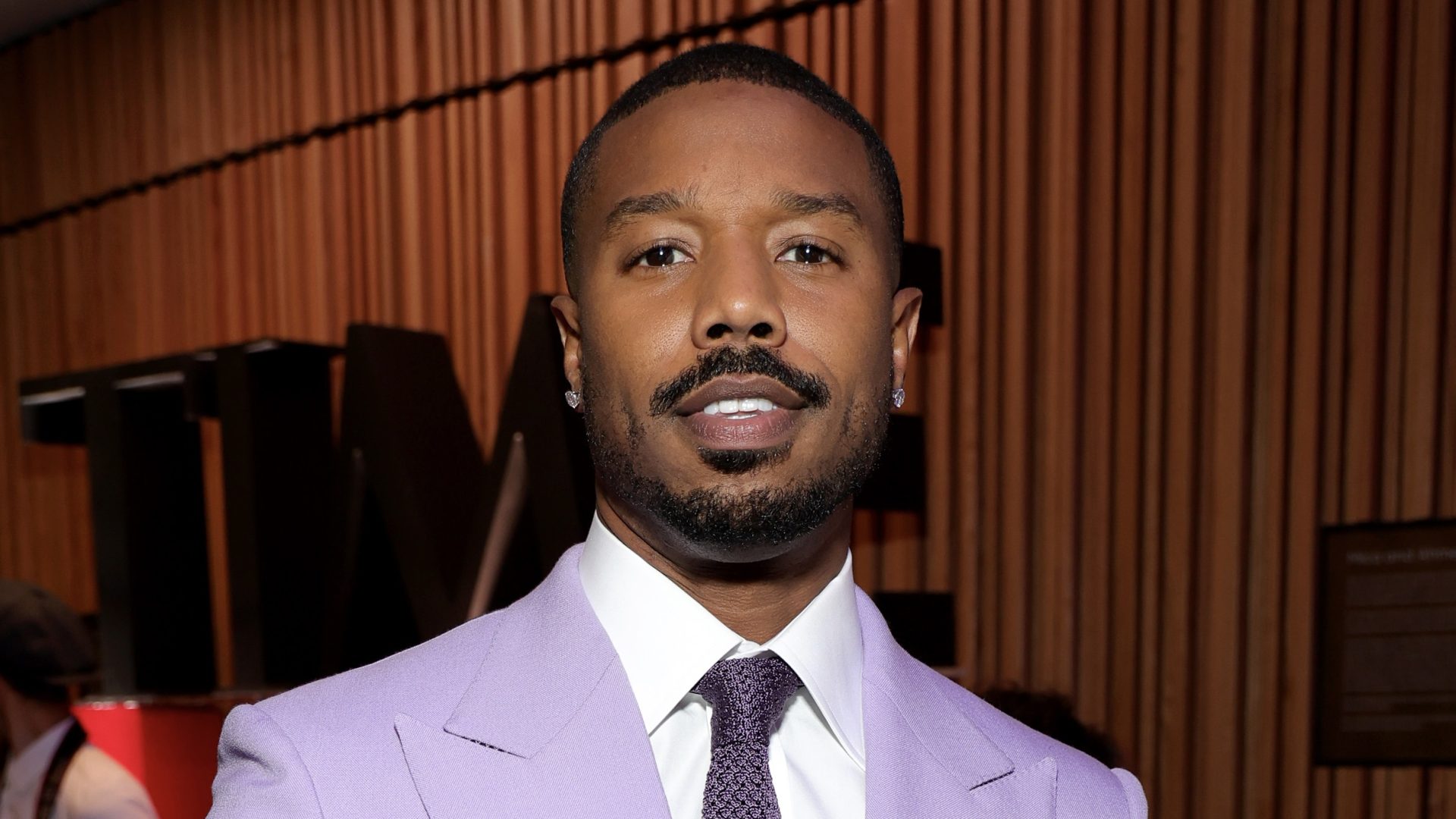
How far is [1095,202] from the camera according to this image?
2.86 m

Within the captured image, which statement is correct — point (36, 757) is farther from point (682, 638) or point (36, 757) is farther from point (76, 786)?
point (682, 638)

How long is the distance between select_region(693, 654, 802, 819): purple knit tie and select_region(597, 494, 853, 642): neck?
0.04 meters

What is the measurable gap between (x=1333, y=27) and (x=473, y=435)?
2.20 m

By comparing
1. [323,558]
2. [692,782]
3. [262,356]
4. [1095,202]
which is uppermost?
[1095,202]

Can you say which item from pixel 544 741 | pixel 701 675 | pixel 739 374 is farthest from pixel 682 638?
pixel 739 374

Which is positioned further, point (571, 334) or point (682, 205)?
point (571, 334)

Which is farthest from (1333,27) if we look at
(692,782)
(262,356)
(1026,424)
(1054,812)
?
(262,356)

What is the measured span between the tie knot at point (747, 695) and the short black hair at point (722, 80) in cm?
40

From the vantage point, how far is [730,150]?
4.19 ft

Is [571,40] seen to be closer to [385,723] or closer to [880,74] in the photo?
[880,74]

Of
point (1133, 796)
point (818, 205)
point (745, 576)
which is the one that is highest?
point (818, 205)

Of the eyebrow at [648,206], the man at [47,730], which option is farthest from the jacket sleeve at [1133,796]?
the man at [47,730]

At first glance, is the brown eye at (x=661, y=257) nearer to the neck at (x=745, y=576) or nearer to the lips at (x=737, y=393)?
the lips at (x=737, y=393)

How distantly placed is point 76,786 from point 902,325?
259cm
